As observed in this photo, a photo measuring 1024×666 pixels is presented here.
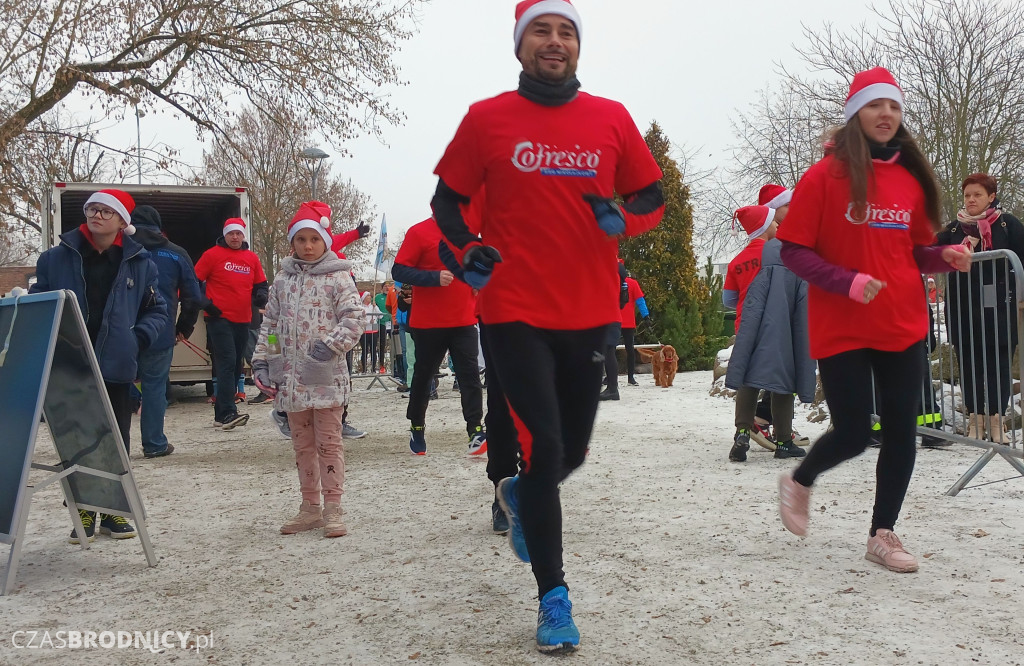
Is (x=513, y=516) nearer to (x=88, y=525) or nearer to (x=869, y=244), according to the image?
(x=869, y=244)

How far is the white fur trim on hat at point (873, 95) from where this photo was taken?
13.0 feet

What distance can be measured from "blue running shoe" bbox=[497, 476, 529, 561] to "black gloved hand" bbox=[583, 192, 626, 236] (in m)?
1.03

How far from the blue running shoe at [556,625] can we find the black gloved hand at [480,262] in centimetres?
110

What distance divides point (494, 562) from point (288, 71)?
14.2m

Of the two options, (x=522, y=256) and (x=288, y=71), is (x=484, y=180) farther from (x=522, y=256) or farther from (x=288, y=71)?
(x=288, y=71)

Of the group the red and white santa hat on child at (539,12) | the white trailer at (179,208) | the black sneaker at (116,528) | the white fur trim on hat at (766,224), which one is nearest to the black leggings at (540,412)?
the red and white santa hat on child at (539,12)

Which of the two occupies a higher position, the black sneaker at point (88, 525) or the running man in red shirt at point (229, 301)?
the running man in red shirt at point (229, 301)

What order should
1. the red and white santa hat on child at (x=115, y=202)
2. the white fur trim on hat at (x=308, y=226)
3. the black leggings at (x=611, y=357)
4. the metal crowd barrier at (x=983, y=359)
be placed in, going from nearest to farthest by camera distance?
the black leggings at (x=611, y=357) → the red and white santa hat on child at (x=115, y=202) → the white fur trim on hat at (x=308, y=226) → the metal crowd barrier at (x=983, y=359)

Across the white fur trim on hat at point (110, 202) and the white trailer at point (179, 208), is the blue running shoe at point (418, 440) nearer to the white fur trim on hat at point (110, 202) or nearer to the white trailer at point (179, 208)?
the white fur trim on hat at point (110, 202)

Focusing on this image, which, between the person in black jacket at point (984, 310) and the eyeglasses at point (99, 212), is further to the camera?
the person in black jacket at point (984, 310)

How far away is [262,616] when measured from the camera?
11.9 feet

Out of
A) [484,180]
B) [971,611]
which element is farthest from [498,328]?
[971,611]

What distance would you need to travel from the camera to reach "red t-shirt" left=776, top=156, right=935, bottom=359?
3.85 m

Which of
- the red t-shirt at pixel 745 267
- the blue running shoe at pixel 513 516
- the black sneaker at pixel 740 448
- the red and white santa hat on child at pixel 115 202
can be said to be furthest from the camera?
the red t-shirt at pixel 745 267
